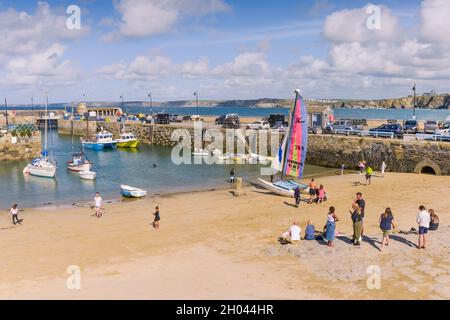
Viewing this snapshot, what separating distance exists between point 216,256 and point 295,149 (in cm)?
1330

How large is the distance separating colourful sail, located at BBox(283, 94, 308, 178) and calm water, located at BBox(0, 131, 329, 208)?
7.68 metres

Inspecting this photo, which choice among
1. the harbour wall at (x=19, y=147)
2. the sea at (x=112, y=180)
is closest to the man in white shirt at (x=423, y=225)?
the sea at (x=112, y=180)

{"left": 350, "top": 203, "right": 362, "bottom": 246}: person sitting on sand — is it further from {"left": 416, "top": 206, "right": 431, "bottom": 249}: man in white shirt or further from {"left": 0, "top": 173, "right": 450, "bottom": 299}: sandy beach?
{"left": 416, "top": 206, "right": 431, "bottom": 249}: man in white shirt

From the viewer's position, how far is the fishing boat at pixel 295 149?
86.0 feet

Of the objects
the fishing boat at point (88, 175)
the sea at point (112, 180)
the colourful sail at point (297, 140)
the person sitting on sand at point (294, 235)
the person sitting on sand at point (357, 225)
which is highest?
the colourful sail at point (297, 140)

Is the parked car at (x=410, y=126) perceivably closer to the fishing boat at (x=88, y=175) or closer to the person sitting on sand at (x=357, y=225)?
the fishing boat at (x=88, y=175)

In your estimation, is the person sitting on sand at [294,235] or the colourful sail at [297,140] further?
the colourful sail at [297,140]

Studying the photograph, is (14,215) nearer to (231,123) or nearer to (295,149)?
(295,149)

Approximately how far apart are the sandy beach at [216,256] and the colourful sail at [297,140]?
3.88 metres

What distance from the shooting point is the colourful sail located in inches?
1030

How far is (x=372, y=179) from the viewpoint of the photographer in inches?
1260

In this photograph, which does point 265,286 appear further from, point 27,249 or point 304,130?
point 304,130

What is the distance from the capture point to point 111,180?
3703cm

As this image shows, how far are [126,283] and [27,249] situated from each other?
6.47 m
